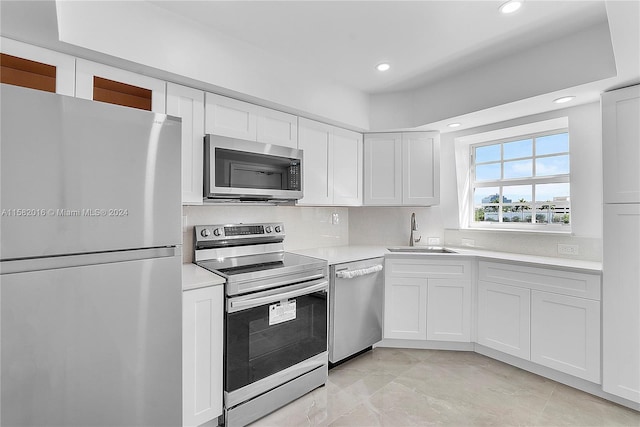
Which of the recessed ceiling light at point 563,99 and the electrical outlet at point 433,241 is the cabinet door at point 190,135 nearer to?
the electrical outlet at point 433,241

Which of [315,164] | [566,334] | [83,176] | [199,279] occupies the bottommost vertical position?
[566,334]

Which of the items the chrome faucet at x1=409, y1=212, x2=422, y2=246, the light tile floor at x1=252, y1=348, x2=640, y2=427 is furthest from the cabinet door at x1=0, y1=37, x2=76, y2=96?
the chrome faucet at x1=409, y1=212, x2=422, y2=246

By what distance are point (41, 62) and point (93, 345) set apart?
1442 mm

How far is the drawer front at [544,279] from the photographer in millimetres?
2207

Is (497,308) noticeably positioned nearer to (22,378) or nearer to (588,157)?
(588,157)

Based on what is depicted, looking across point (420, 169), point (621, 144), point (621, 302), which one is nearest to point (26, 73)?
point (420, 169)

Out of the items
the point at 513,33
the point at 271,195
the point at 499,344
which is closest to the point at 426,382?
the point at 499,344

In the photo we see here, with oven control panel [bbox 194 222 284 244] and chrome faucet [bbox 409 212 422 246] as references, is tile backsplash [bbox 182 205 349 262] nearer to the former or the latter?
oven control panel [bbox 194 222 284 244]

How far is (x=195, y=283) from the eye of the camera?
174 cm

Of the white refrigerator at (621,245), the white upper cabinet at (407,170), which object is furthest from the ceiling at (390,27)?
the white upper cabinet at (407,170)

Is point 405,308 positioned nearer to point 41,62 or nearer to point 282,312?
point 282,312

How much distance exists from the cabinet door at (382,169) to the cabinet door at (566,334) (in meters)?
1.55

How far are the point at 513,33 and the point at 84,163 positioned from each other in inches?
105

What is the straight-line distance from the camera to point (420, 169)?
10.6 ft
